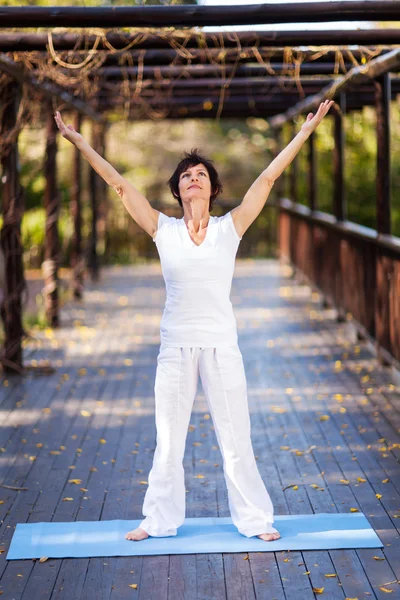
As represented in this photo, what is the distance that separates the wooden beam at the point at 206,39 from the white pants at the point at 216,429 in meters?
2.41

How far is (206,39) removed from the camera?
20.7ft

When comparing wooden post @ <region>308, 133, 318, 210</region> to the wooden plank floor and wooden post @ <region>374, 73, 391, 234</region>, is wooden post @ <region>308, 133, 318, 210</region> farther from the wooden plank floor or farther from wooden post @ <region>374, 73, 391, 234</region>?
wooden post @ <region>374, 73, 391, 234</region>

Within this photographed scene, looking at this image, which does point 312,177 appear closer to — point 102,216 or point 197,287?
point 102,216

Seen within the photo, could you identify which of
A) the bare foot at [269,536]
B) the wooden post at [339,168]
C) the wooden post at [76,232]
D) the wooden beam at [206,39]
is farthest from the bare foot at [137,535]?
the wooden post at [76,232]

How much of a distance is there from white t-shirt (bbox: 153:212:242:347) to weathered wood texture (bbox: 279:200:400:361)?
3804mm

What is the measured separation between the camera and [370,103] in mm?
12430

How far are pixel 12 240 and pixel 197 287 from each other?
454cm

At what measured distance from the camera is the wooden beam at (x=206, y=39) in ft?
19.9

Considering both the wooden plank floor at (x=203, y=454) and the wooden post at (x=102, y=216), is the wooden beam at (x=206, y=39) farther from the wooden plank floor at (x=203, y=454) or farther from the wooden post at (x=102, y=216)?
the wooden post at (x=102, y=216)

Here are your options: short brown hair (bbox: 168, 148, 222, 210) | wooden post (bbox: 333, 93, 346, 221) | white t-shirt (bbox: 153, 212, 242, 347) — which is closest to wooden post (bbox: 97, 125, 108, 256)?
wooden post (bbox: 333, 93, 346, 221)

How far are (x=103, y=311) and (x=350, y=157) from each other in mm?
9382

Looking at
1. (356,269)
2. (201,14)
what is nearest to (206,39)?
(201,14)

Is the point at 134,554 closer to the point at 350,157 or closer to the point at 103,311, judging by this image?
the point at 103,311

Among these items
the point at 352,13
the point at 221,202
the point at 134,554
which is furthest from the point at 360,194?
the point at 134,554
